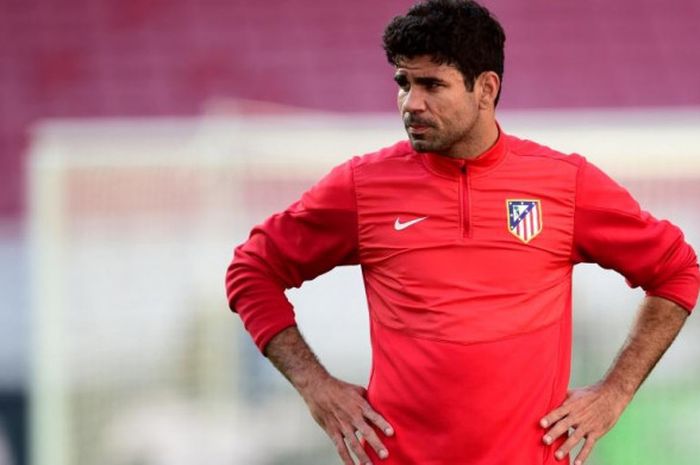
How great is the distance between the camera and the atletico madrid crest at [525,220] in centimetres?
238

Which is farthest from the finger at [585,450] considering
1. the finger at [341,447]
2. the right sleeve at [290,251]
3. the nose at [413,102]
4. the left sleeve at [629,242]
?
the nose at [413,102]

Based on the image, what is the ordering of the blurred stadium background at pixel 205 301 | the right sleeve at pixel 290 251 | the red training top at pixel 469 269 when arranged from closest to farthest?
the red training top at pixel 469 269
the right sleeve at pixel 290 251
the blurred stadium background at pixel 205 301

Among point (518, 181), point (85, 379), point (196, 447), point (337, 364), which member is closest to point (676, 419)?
point (337, 364)

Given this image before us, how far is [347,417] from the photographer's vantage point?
2402mm

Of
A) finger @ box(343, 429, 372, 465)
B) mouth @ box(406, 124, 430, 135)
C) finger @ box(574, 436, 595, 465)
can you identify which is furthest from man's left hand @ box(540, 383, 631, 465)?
mouth @ box(406, 124, 430, 135)

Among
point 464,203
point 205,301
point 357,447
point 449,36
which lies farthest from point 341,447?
point 205,301

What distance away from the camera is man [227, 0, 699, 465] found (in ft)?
7.65

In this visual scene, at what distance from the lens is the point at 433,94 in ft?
7.68

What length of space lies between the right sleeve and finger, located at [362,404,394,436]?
0.22m

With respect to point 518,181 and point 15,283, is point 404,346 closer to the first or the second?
point 518,181

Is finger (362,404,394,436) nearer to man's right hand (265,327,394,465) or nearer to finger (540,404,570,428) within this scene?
man's right hand (265,327,394,465)

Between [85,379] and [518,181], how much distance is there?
7.97ft

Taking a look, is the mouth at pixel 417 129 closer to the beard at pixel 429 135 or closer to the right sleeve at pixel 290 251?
the beard at pixel 429 135

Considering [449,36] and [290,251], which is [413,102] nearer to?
[449,36]
